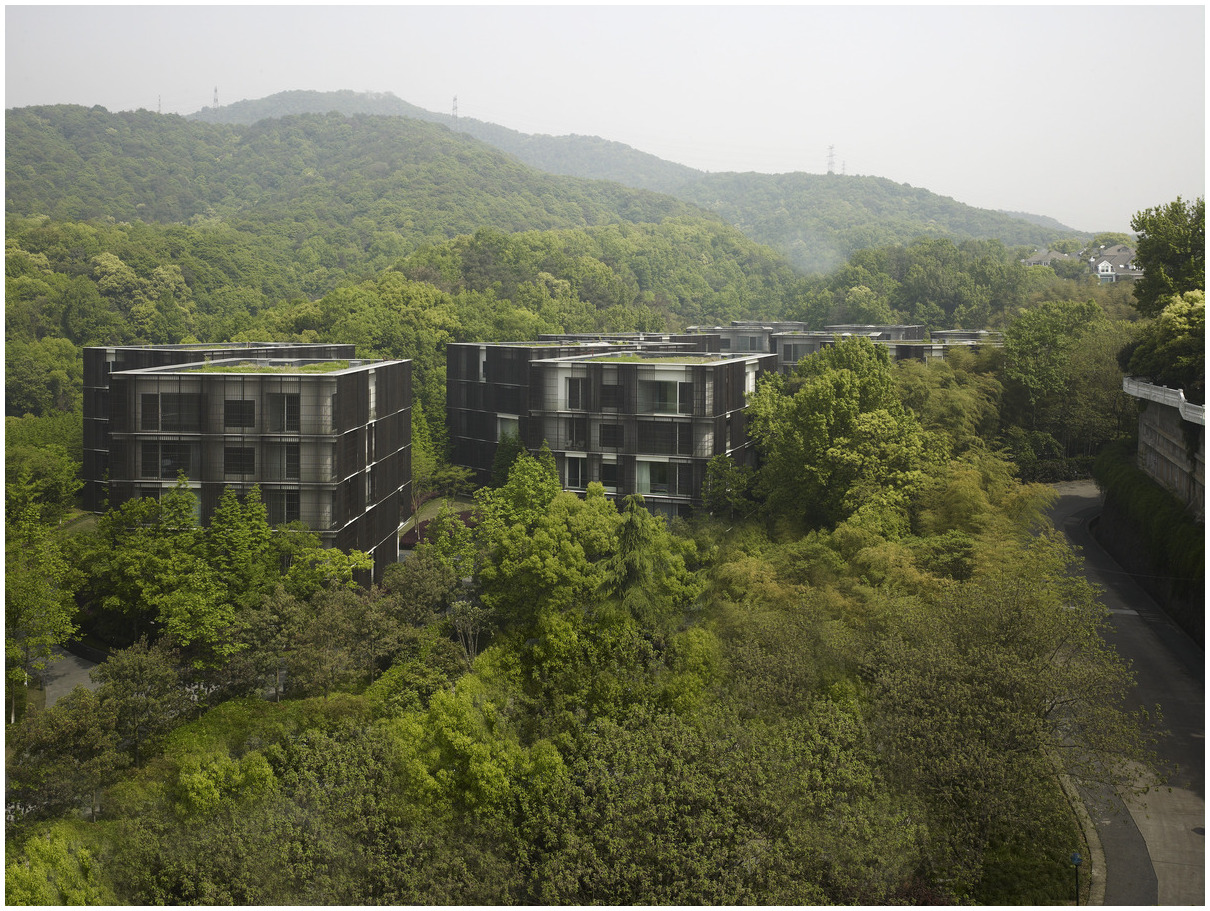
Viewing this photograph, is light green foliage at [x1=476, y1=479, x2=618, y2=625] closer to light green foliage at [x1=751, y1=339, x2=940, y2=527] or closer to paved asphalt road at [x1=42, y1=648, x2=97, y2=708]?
light green foliage at [x1=751, y1=339, x2=940, y2=527]

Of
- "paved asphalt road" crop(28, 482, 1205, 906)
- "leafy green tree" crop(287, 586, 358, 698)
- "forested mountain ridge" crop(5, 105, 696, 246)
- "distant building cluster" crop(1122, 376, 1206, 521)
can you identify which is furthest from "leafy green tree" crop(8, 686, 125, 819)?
"forested mountain ridge" crop(5, 105, 696, 246)

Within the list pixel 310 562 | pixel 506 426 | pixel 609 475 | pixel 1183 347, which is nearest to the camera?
pixel 310 562

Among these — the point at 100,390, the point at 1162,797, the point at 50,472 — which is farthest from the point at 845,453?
the point at 100,390

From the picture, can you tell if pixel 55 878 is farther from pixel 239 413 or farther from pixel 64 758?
pixel 239 413

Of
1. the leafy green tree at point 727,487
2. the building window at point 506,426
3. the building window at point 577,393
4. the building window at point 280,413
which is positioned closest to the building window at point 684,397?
the leafy green tree at point 727,487

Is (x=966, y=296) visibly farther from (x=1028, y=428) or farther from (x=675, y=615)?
(x=675, y=615)

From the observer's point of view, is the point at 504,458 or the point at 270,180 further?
the point at 270,180
